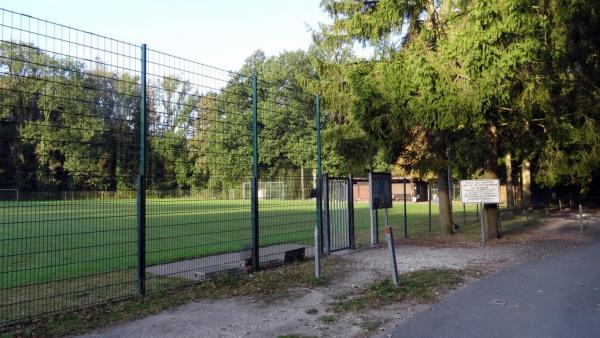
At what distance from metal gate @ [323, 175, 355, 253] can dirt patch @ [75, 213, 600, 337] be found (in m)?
0.80

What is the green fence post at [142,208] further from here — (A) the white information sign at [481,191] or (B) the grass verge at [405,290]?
(A) the white information sign at [481,191]

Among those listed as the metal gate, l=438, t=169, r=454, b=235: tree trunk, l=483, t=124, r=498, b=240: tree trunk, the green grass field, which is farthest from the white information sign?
the metal gate

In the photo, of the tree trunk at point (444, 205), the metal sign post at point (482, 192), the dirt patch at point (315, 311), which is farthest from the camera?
the tree trunk at point (444, 205)

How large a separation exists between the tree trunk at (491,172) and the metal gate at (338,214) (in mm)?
4894

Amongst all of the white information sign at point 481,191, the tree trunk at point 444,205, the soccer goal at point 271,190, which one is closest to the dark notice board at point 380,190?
the soccer goal at point 271,190

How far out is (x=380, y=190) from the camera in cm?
1405

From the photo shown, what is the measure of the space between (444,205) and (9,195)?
13290 mm

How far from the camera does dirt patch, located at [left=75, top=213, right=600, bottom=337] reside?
633cm

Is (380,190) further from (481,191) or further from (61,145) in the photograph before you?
(61,145)

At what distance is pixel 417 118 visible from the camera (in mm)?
13961

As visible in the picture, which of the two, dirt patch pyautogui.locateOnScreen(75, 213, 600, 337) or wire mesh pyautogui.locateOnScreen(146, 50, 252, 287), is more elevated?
wire mesh pyautogui.locateOnScreen(146, 50, 252, 287)

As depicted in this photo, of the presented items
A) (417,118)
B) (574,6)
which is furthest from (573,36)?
(417,118)

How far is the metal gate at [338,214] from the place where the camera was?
41.5ft

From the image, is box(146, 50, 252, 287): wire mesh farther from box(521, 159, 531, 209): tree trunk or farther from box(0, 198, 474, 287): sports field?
box(521, 159, 531, 209): tree trunk
